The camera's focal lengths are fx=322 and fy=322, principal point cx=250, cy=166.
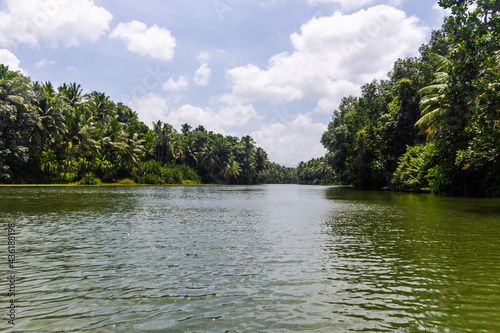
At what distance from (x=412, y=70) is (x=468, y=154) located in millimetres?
37798

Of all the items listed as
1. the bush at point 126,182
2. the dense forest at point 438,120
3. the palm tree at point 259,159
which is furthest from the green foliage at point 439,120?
the palm tree at point 259,159

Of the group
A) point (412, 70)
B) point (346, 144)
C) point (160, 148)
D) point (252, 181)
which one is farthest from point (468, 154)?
point (252, 181)

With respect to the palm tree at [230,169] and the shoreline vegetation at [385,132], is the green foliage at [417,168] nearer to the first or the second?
the shoreline vegetation at [385,132]

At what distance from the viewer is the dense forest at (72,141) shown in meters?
48.0

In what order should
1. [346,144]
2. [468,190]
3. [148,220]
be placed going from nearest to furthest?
[148,220] → [468,190] → [346,144]

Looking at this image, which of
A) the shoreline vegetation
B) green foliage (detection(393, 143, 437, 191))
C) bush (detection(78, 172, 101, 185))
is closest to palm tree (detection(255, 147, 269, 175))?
the shoreline vegetation

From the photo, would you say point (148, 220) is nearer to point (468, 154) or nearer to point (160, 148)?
point (468, 154)

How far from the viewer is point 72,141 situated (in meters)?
56.8

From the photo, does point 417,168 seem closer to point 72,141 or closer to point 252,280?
point 252,280

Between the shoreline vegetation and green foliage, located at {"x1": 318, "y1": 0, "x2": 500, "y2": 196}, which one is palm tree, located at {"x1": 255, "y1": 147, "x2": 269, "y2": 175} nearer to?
the shoreline vegetation

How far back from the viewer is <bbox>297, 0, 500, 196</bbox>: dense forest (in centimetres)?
1977

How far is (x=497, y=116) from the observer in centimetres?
1836

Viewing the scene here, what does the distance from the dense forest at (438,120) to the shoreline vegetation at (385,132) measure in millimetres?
94

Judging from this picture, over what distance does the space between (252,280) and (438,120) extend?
114ft
